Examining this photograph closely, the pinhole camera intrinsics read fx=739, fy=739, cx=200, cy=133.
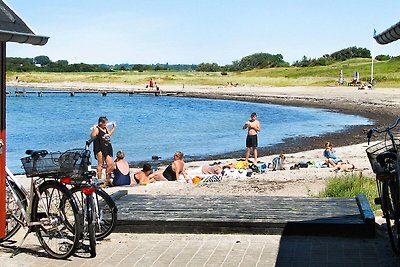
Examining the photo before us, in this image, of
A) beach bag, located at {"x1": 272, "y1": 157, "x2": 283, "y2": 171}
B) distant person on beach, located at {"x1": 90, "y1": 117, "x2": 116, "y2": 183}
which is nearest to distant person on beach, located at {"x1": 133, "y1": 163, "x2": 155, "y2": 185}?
distant person on beach, located at {"x1": 90, "y1": 117, "x2": 116, "y2": 183}

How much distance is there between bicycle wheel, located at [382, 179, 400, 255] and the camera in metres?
6.79

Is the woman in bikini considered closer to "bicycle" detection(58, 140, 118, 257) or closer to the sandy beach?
the sandy beach

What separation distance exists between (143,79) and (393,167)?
3863 inches

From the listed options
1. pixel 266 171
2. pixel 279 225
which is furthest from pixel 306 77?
pixel 279 225

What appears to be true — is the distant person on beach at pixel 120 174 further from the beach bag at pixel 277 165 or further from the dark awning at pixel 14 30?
the dark awning at pixel 14 30

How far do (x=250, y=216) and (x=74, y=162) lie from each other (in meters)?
2.51

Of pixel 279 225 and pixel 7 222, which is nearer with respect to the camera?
pixel 7 222

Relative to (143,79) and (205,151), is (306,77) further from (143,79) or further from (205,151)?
(205,151)

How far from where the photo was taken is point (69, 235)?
7395mm

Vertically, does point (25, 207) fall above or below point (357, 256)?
above

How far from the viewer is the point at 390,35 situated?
6008 mm

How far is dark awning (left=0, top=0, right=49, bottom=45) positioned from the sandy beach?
6.61 m

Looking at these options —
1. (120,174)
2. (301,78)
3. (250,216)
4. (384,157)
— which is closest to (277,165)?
(120,174)

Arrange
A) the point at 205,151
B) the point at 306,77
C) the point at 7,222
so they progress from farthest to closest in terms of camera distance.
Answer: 1. the point at 306,77
2. the point at 205,151
3. the point at 7,222
